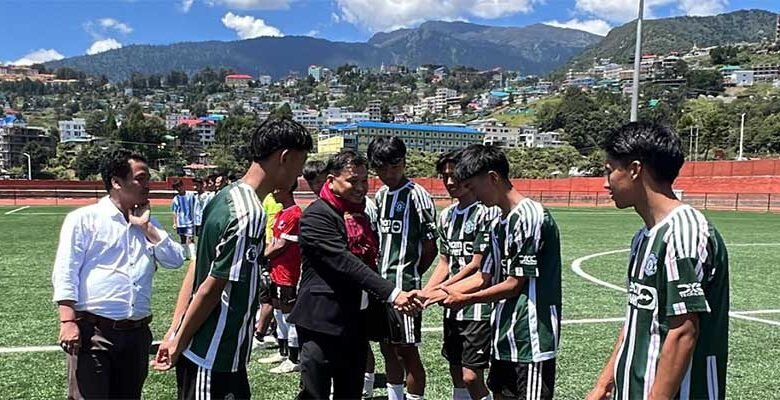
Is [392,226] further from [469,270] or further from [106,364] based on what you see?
[106,364]

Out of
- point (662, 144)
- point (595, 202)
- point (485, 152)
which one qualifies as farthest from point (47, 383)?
point (595, 202)

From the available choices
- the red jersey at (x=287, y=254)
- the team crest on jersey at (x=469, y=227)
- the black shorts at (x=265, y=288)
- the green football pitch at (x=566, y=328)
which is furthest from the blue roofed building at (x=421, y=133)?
the team crest on jersey at (x=469, y=227)

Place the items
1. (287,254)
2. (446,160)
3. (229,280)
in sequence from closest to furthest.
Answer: (229,280) < (446,160) < (287,254)

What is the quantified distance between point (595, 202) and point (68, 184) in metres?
45.8

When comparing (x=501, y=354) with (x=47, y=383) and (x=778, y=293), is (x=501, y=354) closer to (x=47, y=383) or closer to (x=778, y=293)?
(x=47, y=383)

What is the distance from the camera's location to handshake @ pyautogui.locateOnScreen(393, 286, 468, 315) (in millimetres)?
4033

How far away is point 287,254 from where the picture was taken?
6496 millimetres

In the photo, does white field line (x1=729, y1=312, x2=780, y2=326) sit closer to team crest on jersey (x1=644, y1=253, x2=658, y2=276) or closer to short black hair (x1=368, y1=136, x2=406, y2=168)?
short black hair (x1=368, y1=136, x2=406, y2=168)

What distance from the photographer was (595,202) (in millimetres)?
50375

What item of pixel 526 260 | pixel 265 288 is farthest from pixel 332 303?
pixel 265 288

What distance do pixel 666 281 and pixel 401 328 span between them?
8.47 ft

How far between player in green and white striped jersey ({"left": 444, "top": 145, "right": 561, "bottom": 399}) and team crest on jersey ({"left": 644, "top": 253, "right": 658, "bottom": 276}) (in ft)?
3.69

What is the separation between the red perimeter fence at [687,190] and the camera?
143ft

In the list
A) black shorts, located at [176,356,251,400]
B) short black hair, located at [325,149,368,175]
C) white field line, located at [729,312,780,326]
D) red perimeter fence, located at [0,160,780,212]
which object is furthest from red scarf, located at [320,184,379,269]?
red perimeter fence, located at [0,160,780,212]
